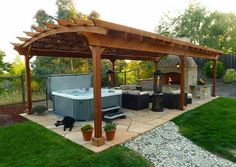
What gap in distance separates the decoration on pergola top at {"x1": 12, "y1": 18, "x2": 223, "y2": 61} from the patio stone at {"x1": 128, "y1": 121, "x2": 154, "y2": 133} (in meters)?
2.20

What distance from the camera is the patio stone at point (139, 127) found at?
550cm

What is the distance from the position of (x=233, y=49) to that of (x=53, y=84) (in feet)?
68.6

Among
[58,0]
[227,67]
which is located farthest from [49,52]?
[227,67]

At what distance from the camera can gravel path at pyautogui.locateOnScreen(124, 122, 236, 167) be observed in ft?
13.2

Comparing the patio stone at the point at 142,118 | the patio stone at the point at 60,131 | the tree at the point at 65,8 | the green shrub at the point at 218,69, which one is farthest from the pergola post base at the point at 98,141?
the green shrub at the point at 218,69

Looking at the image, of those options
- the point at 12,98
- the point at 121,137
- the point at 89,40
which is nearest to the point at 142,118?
the point at 121,137

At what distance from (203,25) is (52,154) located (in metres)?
20.3

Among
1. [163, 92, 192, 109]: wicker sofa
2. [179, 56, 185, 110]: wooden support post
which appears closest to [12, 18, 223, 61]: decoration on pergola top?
[179, 56, 185, 110]: wooden support post

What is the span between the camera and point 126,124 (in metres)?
6.08

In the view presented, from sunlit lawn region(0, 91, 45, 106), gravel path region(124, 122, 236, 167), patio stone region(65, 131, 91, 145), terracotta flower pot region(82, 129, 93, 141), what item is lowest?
gravel path region(124, 122, 236, 167)

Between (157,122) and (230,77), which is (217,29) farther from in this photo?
(157,122)

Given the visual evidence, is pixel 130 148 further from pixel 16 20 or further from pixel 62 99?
pixel 16 20

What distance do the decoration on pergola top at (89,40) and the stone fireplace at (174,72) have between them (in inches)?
52.7

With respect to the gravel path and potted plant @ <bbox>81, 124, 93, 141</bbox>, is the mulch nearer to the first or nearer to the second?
potted plant @ <bbox>81, 124, 93, 141</bbox>
